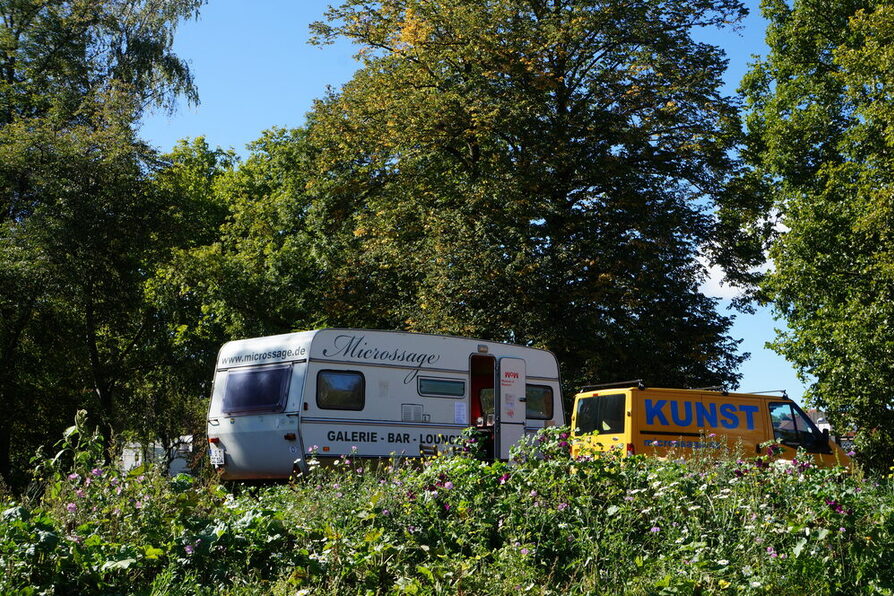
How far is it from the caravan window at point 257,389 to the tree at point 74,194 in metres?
8.50

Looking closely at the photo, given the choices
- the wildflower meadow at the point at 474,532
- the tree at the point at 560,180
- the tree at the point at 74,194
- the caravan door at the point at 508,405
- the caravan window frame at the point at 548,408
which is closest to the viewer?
the wildflower meadow at the point at 474,532

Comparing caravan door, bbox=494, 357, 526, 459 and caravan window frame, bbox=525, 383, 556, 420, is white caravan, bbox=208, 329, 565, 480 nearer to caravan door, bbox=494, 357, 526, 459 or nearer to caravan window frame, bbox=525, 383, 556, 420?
caravan door, bbox=494, 357, 526, 459

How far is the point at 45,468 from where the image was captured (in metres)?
7.70

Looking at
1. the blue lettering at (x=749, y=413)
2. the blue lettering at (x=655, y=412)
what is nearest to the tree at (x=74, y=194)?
the blue lettering at (x=655, y=412)

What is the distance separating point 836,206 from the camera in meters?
27.8

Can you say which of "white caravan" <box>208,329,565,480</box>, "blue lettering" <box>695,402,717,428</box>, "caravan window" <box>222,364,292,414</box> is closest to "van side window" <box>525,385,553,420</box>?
"white caravan" <box>208,329,565,480</box>

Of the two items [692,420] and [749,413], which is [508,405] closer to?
[692,420]

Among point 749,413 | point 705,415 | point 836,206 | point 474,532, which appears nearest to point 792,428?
point 749,413

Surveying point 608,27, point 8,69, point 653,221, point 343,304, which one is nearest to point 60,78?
point 8,69

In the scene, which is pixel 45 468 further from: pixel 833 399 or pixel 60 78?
pixel 833 399

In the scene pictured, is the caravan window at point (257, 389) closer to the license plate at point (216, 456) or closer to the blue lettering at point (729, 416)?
the license plate at point (216, 456)

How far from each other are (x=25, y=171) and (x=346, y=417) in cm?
1233

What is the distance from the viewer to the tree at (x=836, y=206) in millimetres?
25562

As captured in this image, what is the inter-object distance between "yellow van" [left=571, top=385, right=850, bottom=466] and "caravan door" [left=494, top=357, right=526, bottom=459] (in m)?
1.22
